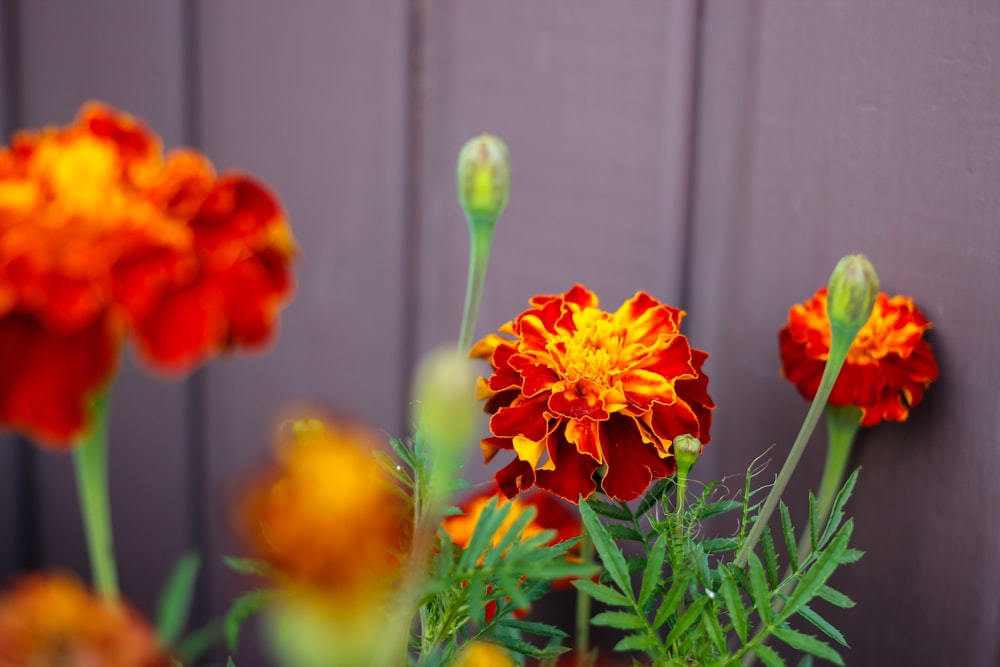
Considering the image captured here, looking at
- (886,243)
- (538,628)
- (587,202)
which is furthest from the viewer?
(587,202)

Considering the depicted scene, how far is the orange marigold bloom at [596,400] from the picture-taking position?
1.43ft

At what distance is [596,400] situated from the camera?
1.47 ft

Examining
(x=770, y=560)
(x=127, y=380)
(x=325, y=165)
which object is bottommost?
(x=127, y=380)

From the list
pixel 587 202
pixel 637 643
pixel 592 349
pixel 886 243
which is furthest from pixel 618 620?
pixel 587 202

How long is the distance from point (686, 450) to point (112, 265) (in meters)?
0.23

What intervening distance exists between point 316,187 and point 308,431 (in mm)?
497

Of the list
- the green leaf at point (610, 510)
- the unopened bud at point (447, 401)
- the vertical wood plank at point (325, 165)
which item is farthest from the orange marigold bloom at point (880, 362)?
the vertical wood plank at point (325, 165)

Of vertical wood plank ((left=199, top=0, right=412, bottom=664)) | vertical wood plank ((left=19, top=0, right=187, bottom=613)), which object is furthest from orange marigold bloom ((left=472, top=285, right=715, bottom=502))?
vertical wood plank ((left=19, top=0, right=187, bottom=613))

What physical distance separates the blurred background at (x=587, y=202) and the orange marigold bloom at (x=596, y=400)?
0.54ft

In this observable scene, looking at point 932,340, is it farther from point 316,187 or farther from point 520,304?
point 316,187

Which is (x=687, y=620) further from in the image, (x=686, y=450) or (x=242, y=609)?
(x=242, y=609)

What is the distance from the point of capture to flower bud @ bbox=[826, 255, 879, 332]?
1.31 ft

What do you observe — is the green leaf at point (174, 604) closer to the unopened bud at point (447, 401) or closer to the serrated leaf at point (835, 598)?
the unopened bud at point (447, 401)

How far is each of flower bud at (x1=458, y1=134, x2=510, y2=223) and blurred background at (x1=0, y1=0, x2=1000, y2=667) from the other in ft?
0.86
